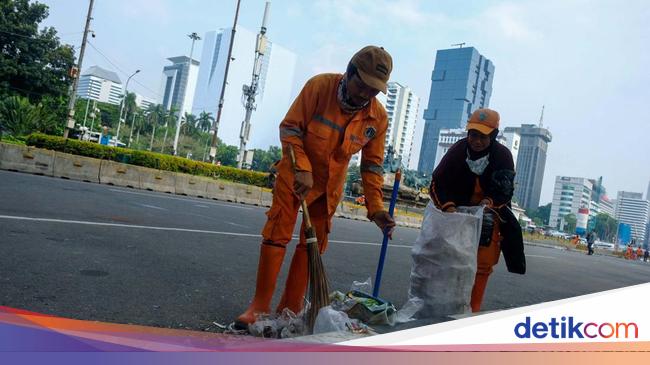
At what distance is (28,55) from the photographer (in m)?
30.4

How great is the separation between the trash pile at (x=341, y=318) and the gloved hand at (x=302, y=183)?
1.94 feet

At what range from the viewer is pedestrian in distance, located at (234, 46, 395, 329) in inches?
99.3

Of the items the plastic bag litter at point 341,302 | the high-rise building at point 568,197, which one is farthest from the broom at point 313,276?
the high-rise building at point 568,197

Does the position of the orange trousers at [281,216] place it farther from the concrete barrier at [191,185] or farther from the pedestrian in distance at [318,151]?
the concrete barrier at [191,185]

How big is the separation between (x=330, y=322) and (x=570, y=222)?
133m

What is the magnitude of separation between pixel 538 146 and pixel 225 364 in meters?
135

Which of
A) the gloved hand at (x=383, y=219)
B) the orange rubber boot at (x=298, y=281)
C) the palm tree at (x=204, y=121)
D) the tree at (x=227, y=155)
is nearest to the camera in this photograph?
the orange rubber boot at (x=298, y=281)

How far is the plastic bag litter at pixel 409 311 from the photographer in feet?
9.30

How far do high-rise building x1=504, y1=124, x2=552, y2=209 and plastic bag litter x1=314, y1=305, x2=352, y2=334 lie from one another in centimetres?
12606

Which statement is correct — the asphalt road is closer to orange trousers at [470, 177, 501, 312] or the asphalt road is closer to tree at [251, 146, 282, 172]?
orange trousers at [470, 177, 501, 312]

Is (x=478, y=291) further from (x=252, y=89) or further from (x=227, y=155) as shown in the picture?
(x=227, y=155)

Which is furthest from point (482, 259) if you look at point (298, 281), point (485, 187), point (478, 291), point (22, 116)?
point (22, 116)

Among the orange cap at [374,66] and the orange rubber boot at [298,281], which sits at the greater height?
the orange cap at [374,66]

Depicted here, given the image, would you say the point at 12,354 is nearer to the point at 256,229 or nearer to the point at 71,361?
the point at 71,361
